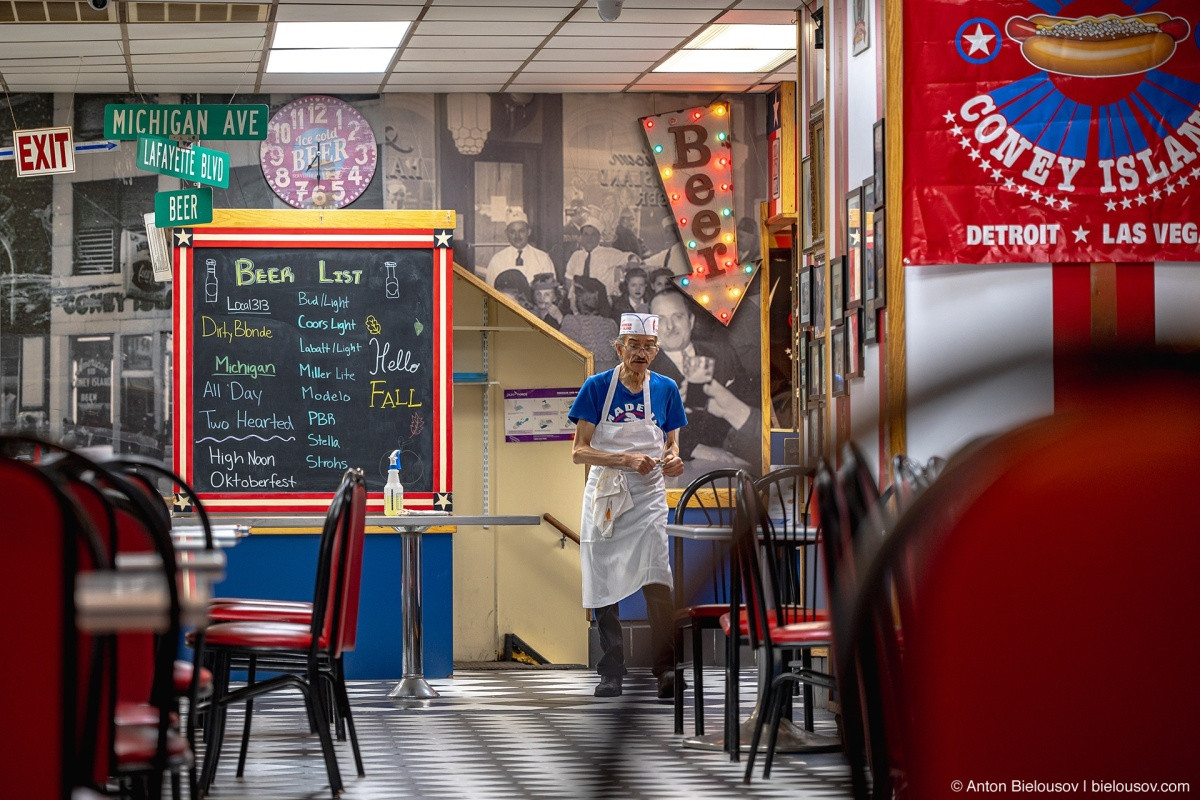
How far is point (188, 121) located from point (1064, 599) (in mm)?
5505

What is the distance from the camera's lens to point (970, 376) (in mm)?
716

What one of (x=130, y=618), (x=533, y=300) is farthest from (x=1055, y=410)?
(x=533, y=300)

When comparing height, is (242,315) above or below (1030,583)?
above

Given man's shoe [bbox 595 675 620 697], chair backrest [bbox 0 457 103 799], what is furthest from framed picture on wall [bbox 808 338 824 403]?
chair backrest [bbox 0 457 103 799]

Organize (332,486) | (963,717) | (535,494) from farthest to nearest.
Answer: (535,494), (332,486), (963,717)

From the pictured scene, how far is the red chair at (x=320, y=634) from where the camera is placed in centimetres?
353

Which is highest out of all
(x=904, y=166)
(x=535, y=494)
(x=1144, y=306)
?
(x=904, y=166)

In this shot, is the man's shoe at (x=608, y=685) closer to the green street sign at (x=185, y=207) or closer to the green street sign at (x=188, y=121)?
the green street sign at (x=185, y=207)

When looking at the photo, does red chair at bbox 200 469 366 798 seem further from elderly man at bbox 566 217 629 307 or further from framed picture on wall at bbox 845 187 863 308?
elderly man at bbox 566 217 629 307

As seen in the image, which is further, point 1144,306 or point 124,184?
point 124,184

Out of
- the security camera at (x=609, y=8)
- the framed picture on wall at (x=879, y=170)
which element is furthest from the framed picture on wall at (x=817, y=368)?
the security camera at (x=609, y=8)

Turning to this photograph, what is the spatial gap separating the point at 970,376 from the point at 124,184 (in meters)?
7.35

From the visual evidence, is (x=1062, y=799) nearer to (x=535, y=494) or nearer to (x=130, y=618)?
(x=130, y=618)

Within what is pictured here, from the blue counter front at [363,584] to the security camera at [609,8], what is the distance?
249cm
